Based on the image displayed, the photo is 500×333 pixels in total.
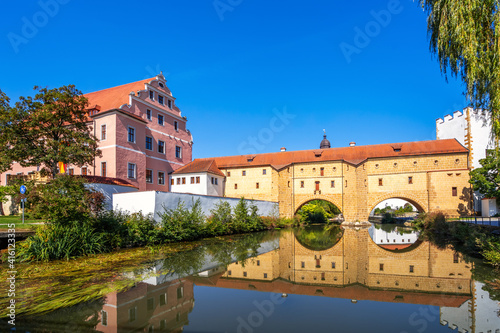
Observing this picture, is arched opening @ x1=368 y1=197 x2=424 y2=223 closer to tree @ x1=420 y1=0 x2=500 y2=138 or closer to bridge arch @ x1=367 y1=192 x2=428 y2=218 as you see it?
bridge arch @ x1=367 y1=192 x2=428 y2=218

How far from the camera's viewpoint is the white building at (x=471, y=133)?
28133 mm

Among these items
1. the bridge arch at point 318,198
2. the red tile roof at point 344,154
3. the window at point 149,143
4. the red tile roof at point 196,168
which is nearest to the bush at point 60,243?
the window at point 149,143

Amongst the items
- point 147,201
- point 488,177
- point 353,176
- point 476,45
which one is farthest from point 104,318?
point 353,176

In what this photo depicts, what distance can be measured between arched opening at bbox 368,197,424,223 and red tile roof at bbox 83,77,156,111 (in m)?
32.9

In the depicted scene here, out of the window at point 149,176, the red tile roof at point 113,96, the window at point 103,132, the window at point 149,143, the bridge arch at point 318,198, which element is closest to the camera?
the window at point 103,132

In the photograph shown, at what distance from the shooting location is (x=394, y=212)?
4422 cm

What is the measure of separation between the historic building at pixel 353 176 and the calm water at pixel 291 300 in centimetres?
2159

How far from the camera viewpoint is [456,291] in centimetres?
675

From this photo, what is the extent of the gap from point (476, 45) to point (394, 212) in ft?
137

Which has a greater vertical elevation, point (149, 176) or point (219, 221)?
point (149, 176)

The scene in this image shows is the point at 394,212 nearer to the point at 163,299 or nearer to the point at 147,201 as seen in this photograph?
the point at 147,201

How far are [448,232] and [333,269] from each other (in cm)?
1383

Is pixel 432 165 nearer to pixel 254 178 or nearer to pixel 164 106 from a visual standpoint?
pixel 254 178

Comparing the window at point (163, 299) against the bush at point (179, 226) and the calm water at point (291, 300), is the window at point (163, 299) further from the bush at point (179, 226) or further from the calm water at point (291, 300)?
the bush at point (179, 226)
